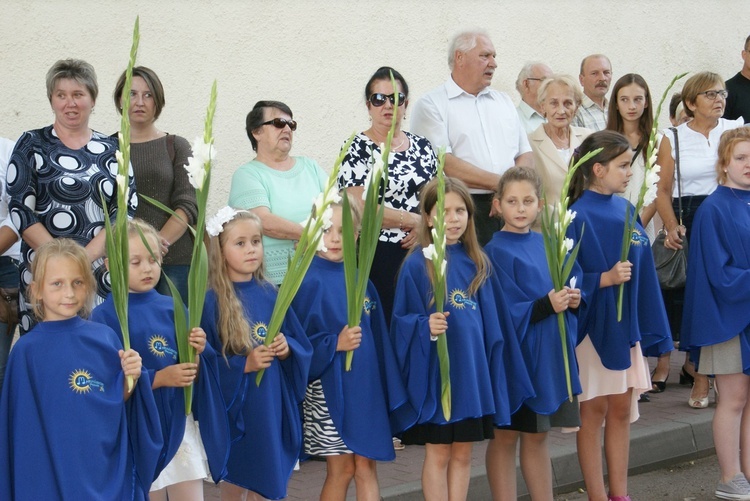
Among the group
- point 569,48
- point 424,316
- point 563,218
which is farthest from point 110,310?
point 569,48

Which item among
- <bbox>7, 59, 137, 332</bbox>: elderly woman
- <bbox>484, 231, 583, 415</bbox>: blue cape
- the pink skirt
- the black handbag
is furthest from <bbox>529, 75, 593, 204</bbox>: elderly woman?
<bbox>7, 59, 137, 332</bbox>: elderly woman

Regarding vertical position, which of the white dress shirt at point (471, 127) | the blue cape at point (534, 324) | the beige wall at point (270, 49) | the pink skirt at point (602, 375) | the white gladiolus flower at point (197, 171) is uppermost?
the beige wall at point (270, 49)

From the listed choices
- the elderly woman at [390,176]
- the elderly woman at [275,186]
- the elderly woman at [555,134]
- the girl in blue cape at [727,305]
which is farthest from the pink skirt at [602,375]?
the elderly woman at [275,186]

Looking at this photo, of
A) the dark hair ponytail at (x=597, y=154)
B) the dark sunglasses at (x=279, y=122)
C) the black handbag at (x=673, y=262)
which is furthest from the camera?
the black handbag at (x=673, y=262)

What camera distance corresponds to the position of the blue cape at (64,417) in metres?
4.34

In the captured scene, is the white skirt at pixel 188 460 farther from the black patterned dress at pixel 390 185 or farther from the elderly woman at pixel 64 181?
the black patterned dress at pixel 390 185

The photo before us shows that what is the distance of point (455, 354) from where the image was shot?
17.4 feet

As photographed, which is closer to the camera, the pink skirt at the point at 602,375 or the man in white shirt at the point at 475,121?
the pink skirt at the point at 602,375

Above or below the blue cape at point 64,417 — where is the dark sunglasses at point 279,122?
above

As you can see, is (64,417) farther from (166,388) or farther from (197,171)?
(197,171)

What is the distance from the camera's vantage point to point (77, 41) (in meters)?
7.66

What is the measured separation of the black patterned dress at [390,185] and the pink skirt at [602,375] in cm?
114

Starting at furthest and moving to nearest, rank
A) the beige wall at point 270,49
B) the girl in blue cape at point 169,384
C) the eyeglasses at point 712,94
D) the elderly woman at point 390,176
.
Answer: the eyeglasses at point 712,94
the beige wall at point 270,49
the elderly woman at point 390,176
the girl in blue cape at point 169,384

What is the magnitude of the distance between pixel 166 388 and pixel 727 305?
321 cm
